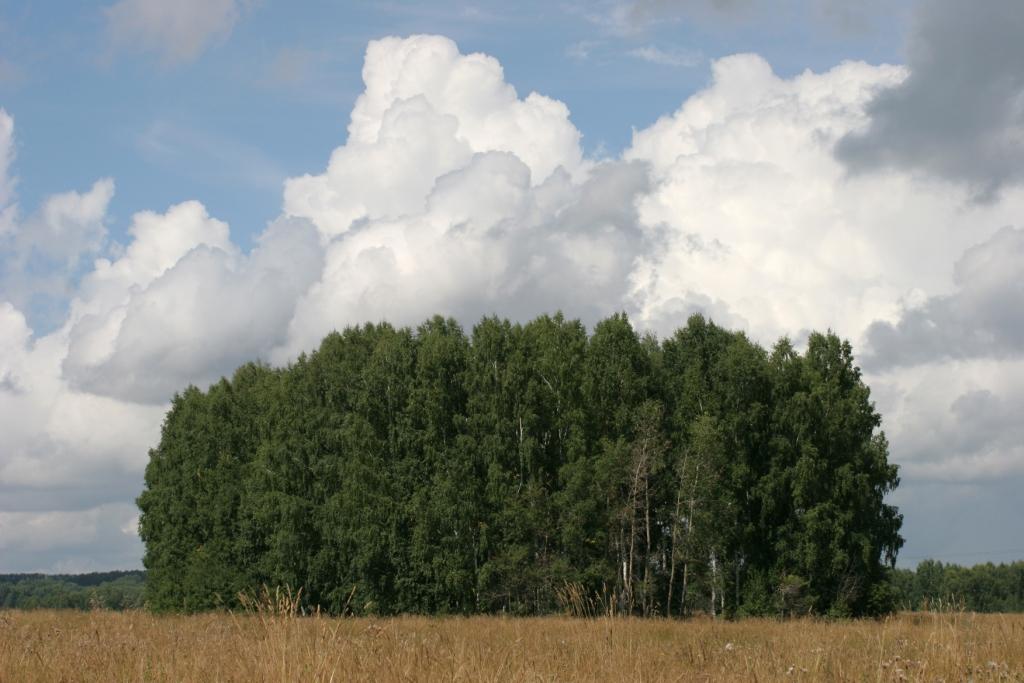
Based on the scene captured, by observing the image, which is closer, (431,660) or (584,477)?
(431,660)

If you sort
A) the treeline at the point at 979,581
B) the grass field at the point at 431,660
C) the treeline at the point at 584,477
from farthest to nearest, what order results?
the treeline at the point at 979,581 < the treeline at the point at 584,477 < the grass field at the point at 431,660

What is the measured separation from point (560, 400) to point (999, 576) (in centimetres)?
9988

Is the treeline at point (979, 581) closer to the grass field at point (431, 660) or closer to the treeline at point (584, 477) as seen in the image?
the treeline at point (584, 477)

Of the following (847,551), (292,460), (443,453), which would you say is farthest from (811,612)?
(292,460)

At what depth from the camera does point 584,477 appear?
41.1 m

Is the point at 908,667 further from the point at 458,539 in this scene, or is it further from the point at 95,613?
the point at 458,539

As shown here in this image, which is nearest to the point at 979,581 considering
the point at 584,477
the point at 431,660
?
the point at 584,477

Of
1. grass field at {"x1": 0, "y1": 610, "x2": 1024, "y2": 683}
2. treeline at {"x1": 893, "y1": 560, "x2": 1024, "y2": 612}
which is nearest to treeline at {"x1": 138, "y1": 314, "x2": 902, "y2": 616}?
grass field at {"x1": 0, "y1": 610, "x2": 1024, "y2": 683}

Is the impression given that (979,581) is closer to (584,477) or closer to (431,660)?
(584,477)

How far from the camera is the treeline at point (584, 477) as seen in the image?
41.8 m

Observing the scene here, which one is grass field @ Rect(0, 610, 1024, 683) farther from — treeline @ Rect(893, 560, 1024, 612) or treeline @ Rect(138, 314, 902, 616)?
treeline @ Rect(893, 560, 1024, 612)

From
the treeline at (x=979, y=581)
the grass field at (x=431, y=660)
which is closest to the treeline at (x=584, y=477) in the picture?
the grass field at (x=431, y=660)

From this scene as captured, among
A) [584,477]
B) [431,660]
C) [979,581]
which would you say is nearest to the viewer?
[431,660]

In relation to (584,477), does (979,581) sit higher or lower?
lower
